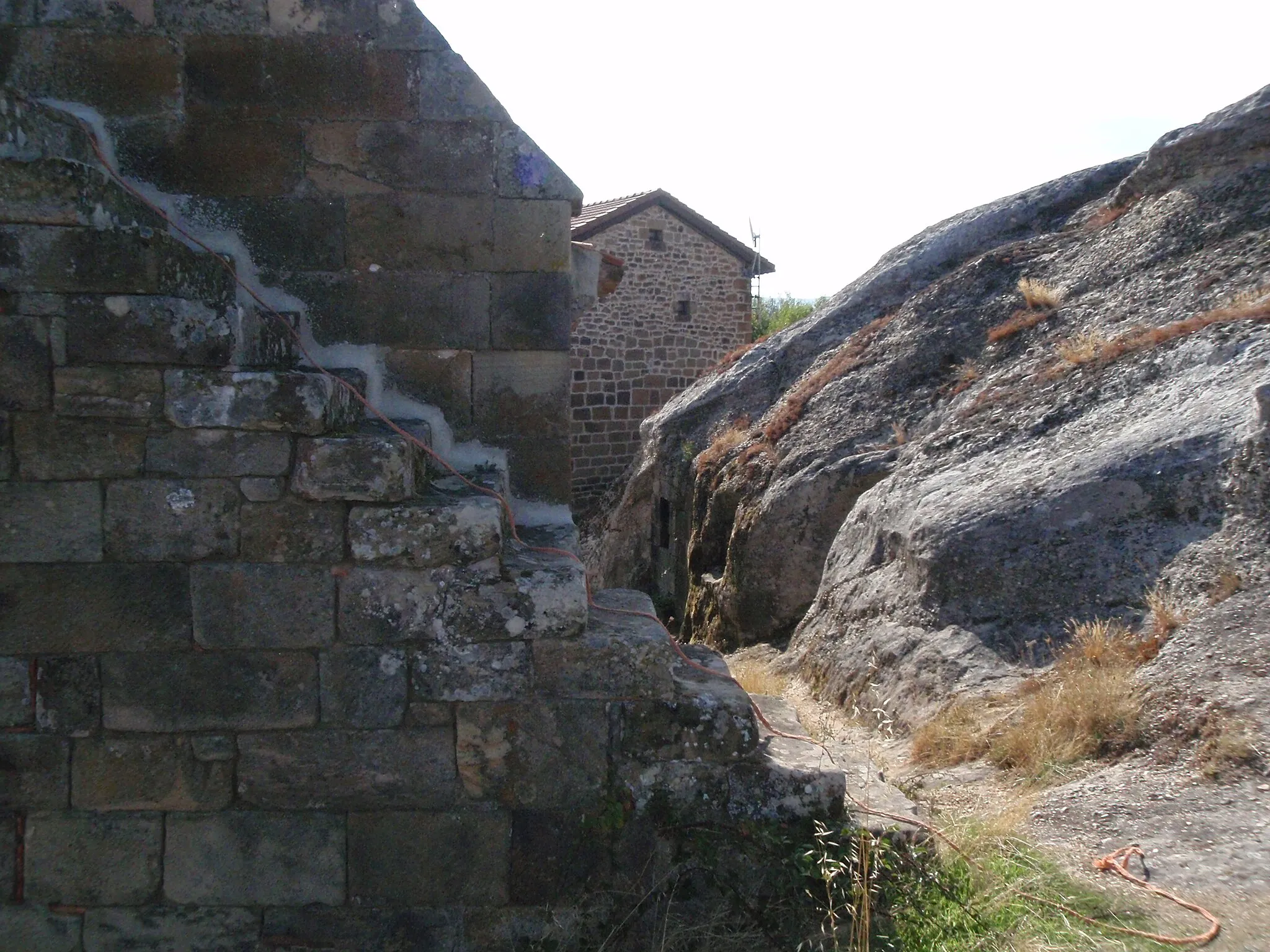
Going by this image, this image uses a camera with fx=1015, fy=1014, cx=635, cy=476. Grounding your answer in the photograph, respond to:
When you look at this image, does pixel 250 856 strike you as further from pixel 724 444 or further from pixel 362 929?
pixel 724 444

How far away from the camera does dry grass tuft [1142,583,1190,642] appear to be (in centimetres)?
452

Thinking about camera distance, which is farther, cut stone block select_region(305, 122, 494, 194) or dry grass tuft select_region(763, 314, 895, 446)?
dry grass tuft select_region(763, 314, 895, 446)

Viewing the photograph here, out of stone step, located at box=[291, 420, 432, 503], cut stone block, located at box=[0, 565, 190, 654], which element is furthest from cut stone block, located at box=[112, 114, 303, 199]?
cut stone block, located at box=[0, 565, 190, 654]

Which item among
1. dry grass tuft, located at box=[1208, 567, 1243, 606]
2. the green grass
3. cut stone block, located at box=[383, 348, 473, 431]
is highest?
cut stone block, located at box=[383, 348, 473, 431]

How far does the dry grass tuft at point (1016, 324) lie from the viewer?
303 inches

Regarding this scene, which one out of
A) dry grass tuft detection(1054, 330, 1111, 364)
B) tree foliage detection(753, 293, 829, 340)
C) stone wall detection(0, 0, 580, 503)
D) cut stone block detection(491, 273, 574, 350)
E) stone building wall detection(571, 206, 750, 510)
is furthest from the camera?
tree foliage detection(753, 293, 829, 340)

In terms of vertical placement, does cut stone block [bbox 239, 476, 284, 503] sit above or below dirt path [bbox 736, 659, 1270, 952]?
above

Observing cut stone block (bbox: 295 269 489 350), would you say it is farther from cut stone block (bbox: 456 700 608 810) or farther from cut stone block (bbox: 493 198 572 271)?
cut stone block (bbox: 456 700 608 810)

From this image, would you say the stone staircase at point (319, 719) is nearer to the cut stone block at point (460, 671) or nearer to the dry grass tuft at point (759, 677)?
the cut stone block at point (460, 671)

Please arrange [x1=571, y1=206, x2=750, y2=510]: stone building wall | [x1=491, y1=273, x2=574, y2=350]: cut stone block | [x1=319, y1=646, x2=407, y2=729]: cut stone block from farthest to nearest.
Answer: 1. [x1=571, y1=206, x2=750, y2=510]: stone building wall
2. [x1=491, y1=273, x2=574, y2=350]: cut stone block
3. [x1=319, y1=646, x2=407, y2=729]: cut stone block

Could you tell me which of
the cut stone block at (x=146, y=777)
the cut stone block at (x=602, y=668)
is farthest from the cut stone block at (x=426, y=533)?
the cut stone block at (x=146, y=777)

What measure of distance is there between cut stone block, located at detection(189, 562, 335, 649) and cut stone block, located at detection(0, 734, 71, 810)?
22.6 inches

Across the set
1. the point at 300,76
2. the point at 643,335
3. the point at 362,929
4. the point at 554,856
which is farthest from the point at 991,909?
the point at 643,335

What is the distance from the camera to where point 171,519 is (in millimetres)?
3094
